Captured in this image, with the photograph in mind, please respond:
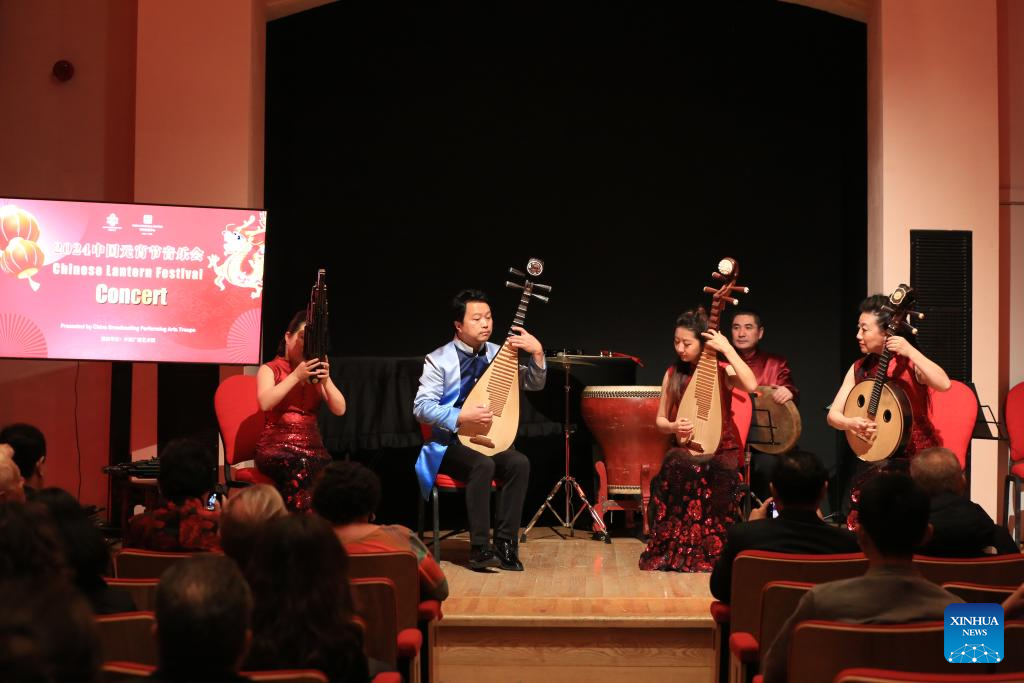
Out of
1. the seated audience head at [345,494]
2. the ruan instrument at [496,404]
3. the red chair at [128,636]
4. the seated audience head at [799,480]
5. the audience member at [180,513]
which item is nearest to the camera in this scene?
the red chair at [128,636]

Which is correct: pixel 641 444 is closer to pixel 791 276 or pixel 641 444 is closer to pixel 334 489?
pixel 791 276

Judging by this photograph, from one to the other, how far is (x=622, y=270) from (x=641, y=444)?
143 centimetres

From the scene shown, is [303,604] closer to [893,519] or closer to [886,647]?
[886,647]

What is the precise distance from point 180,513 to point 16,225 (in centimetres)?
257

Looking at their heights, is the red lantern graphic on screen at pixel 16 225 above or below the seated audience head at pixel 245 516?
above

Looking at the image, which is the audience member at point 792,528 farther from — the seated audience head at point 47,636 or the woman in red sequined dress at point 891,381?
the seated audience head at point 47,636

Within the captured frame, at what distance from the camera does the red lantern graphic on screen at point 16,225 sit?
5.01 metres

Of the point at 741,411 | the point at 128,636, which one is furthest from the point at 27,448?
the point at 741,411

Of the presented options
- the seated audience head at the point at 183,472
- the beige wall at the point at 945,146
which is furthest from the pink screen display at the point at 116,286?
the beige wall at the point at 945,146

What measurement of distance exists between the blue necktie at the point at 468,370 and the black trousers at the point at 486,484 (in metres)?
0.26

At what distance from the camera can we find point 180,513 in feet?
10.1

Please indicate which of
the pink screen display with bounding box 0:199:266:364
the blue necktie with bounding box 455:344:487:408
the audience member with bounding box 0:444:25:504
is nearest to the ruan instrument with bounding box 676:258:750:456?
the blue necktie with bounding box 455:344:487:408

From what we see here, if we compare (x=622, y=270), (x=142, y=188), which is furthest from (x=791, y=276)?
(x=142, y=188)

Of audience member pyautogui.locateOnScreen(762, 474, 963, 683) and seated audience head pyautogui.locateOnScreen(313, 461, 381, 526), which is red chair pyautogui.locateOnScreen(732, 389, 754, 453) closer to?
seated audience head pyautogui.locateOnScreen(313, 461, 381, 526)
